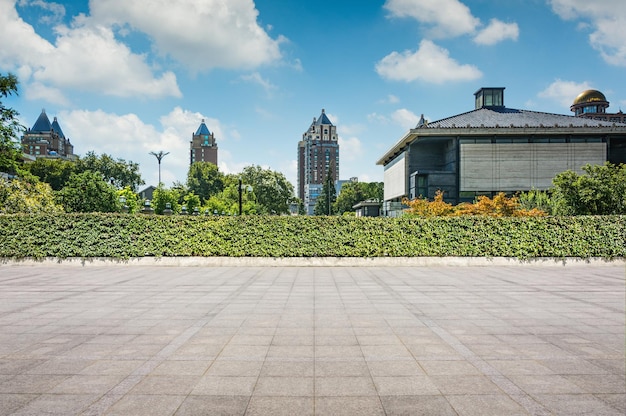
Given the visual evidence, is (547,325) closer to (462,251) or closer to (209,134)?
(462,251)

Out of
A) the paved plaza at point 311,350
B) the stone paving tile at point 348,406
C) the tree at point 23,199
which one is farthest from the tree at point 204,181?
the stone paving tile at point 348,406

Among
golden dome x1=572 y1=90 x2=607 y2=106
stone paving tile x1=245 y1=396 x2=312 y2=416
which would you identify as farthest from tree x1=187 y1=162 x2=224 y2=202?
golden dome x1=572 y1=90 x2=607 y2=106

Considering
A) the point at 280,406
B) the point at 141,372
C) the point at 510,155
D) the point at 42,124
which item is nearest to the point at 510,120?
the point at 510,155

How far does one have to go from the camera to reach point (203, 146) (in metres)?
192

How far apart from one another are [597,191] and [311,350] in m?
22.9

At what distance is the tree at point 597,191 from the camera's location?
74.8 ft

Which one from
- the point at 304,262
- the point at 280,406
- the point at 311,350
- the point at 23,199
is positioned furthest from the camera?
the point at 23,199

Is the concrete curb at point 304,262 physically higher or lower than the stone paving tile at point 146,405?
higher

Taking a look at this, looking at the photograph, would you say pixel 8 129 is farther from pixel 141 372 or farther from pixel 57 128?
pixel 57 128

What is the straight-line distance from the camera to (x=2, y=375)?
17.9ft

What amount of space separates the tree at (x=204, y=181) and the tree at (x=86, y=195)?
1460 inches

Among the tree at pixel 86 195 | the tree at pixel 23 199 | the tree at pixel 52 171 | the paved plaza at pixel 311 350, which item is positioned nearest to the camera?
the paved plaza at pixel 311 350

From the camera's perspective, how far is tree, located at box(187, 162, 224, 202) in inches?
3423

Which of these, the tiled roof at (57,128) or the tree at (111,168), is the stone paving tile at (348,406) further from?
the tiled roof at (57,128)
